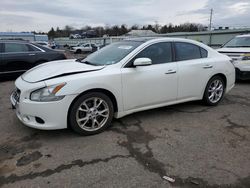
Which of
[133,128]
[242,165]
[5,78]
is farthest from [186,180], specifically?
A: [5,78]

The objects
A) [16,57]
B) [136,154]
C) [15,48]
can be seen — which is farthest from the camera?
[15,48]

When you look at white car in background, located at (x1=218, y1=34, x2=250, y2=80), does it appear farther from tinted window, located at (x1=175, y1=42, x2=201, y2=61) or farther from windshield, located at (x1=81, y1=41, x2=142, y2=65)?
windshield, located at (x1=81, y1=41, x2=142, y2=65)

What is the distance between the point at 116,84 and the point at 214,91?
2.57m

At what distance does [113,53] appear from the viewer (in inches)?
164

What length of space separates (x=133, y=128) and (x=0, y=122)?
2.44 m

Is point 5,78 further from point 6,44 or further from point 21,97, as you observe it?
point 21,97

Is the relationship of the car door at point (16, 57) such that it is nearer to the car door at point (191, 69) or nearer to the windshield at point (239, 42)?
the car door at point (191, 69)

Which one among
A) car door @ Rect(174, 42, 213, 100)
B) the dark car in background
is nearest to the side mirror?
car door @ Rect(174, 42, 213, 100)

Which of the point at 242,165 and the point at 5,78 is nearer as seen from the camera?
the point at 242,165

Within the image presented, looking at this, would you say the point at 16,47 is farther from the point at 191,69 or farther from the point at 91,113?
the point at 191,69

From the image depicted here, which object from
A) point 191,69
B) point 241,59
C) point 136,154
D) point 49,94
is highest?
point 241,59

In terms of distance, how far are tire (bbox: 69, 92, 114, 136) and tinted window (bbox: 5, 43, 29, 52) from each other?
5.68 metres

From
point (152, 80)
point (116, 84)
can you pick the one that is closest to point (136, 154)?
point (116, 84)

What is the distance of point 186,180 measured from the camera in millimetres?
2465
